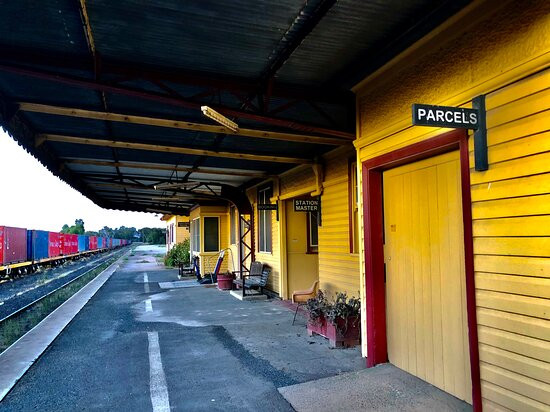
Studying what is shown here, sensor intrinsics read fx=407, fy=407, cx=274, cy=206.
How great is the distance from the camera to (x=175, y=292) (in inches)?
486

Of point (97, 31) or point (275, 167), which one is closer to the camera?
point (97, 31)

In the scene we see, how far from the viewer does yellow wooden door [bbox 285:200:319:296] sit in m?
10.1

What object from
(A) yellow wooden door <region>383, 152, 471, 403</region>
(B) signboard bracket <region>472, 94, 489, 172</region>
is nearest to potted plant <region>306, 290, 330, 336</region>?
(A) yellow wooden door <region>383, 152, 471, 403</region>

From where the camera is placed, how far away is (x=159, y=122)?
18.8 ft

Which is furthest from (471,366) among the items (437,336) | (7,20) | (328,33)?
(7,20)

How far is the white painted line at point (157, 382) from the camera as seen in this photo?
12.7 ft

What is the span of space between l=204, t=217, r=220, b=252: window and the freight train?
9018 millimetres

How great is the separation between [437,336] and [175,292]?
968 centimetres

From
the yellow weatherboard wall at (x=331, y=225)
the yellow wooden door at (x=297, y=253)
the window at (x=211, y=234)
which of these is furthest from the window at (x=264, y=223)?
the window at (x=211, y=234)

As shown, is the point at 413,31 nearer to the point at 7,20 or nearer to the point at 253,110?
the point at 253,110

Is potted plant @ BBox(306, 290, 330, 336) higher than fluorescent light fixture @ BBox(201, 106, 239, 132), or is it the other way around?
fluorescent light fixture @ BBox(201, 106, 239, 132)

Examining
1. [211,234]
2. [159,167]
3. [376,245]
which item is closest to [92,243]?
[211,234]

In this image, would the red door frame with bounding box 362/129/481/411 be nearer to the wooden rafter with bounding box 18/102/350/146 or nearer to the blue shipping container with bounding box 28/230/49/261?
the wooden rafter with bounding box 18/102/350/146

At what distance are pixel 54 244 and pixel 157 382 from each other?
90.0 feet
